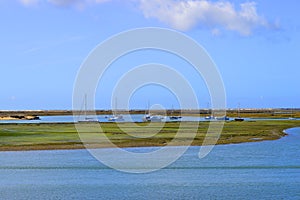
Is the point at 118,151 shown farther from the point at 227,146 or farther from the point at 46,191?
the point at 46,191

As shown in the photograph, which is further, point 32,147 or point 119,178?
point 32,147

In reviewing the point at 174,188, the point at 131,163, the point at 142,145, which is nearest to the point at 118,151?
the point at 142,145

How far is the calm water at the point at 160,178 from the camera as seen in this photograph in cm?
2691

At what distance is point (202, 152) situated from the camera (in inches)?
1779

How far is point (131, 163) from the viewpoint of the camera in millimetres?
37938

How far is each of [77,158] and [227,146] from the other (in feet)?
50.9

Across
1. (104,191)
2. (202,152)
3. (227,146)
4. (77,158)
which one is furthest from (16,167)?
(227,146)

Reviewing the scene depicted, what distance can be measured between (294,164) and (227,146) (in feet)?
46.3

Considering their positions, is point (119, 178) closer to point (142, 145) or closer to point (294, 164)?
point (294, 164)

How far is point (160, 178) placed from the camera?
31.6 metres

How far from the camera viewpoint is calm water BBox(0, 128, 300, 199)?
88.3 ft

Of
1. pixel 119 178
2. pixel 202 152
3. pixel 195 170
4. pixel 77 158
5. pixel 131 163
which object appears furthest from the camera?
pixel 202 152

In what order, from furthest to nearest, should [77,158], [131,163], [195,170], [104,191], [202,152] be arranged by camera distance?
[202,152] → [77,158] → [131,163] → [195,170] → [104,191]

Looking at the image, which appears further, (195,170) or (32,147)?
(32,147)
